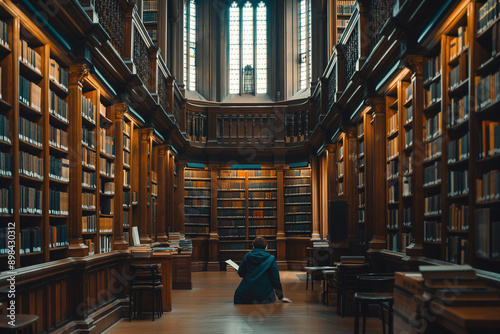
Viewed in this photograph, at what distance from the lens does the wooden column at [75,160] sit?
229 inches

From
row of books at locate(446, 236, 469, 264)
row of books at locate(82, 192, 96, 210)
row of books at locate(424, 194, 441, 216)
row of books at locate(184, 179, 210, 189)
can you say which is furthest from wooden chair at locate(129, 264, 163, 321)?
row of books at locate(184, 179, 210, 189)

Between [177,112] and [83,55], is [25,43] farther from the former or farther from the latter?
[177,112]

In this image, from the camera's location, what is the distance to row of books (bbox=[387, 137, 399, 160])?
22.9 feet

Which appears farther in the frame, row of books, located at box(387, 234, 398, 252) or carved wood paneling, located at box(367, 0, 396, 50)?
row of books, located at box(387, 234, 398, 252)

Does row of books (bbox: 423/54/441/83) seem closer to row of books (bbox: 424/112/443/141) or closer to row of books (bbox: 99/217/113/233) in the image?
row of books (bbox: 424/112/443/141)

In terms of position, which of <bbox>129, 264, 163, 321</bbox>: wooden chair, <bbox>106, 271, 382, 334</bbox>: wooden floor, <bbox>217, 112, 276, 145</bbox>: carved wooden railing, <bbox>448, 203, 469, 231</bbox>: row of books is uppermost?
<bbox>217, 112, 276, 145</bbox>: carved wooden railing

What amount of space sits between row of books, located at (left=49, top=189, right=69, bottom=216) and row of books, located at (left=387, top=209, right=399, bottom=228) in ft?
12.1

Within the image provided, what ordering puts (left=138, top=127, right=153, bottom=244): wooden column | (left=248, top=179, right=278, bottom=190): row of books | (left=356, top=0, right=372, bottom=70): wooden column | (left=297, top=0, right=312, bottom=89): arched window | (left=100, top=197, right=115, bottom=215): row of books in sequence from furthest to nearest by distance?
(left=297, top=0, right=312, bottom=89): arched window → (left=248, top=179, right=278, bottom=190): row of books → (left=138, top=127, right=153, bottom=244): wooden column → (left=356, top=0, right=372, bottom=70): wooden column → (left=100, top=197, right=115, bottom=215): row of books

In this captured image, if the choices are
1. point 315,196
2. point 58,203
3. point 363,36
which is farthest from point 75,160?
point 315,196

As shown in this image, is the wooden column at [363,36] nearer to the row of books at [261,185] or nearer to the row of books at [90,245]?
the row of books at [90,245]

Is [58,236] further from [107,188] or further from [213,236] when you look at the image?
[213,236]

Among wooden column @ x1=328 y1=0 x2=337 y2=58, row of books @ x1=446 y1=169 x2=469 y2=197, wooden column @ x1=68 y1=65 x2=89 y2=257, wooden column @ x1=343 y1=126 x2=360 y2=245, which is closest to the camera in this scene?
row of books @ x1=446 y1=169 x2=469 y2=197

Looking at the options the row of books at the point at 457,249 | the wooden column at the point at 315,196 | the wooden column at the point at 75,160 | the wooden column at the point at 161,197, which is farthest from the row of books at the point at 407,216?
the wooden column at the point at 315,196

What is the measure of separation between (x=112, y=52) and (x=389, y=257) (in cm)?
384
